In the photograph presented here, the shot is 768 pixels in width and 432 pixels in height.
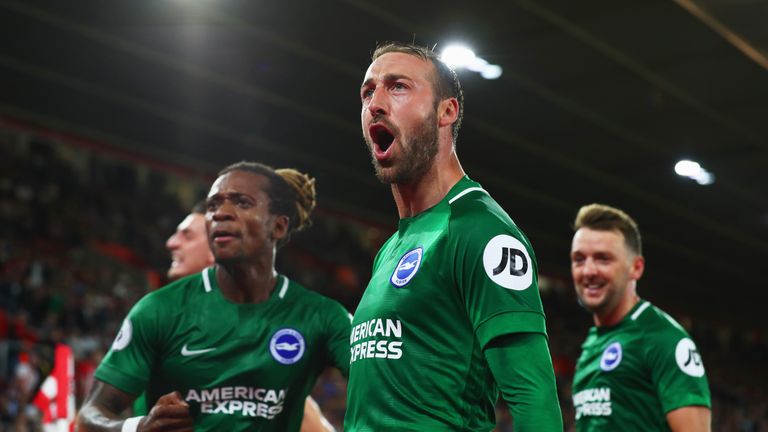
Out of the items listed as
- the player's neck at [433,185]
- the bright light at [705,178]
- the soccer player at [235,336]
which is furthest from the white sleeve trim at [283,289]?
the bright light at [705,178]

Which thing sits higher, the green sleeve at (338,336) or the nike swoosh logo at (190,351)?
the green sleeve at (338,336)

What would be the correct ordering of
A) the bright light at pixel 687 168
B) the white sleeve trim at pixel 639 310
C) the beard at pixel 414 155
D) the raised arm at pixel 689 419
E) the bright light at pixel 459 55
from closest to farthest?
the beard at pixel 414 155 < the raised arm at pixel 689 419 < the white sleeve trim at pixel 639 310 < the bright light at pixel 459 55 < the bright light at pixel 687 168

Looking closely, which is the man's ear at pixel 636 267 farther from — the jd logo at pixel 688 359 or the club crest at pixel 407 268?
the club crest at pixel 407 268

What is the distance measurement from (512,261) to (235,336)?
1916 mm

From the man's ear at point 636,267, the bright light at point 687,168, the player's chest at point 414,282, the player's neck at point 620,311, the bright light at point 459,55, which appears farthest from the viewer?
the bright light at point 687,168

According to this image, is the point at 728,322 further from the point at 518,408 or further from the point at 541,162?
the point at 518,408

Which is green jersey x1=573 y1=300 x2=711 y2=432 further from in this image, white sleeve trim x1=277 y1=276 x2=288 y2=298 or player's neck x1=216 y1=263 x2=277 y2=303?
player's neck x1=216 y1=263 x2=277 y2=303

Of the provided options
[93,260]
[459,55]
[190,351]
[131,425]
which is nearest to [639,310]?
[190,351]

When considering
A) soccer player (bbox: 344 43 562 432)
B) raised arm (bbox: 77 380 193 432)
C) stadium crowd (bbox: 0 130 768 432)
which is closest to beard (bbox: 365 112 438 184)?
soccer player (bbox: 344 43 562 432)

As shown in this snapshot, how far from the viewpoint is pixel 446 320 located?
2.65m

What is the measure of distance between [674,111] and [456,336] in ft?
40.6

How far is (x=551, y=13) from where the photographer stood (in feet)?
Answer: 36.7

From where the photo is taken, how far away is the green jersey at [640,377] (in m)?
4.69

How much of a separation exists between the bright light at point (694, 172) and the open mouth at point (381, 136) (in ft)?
47.9
